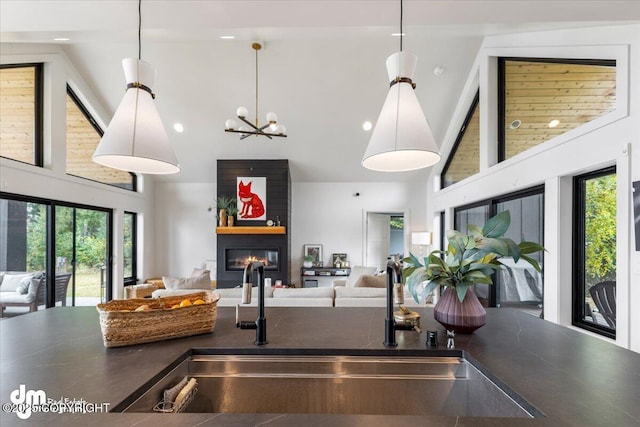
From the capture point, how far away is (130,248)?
6.88m

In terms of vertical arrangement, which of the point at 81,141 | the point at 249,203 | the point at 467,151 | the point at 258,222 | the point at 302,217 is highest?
the point at 81,141

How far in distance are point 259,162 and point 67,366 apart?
587 centimetres

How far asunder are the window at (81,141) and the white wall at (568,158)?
602 centimetres

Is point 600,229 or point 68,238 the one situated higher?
point 600,229

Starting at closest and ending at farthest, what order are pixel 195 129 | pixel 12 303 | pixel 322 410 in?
pixel 322 410, pixel 12 303, pixel 195 129

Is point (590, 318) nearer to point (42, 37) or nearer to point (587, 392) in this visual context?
point (587, 392)

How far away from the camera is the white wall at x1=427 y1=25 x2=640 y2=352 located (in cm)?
243

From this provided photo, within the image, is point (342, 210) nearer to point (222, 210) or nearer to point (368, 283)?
point (222, 210)

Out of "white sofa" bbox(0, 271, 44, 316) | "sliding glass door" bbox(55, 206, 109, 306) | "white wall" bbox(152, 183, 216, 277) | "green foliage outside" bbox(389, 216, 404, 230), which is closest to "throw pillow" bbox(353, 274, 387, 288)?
"green foliage outside" bbox(389, 216, 404, 230)

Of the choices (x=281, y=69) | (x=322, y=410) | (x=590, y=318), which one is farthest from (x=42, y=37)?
(x=590, y=318)

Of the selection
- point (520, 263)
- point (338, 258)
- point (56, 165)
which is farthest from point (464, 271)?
point (338, 258)

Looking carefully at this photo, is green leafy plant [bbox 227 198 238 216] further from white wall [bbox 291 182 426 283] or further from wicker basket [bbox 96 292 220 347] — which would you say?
wicker basket [bbox 96 292 220 347]

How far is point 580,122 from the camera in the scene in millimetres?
3051

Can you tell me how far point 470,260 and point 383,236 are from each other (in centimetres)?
622
